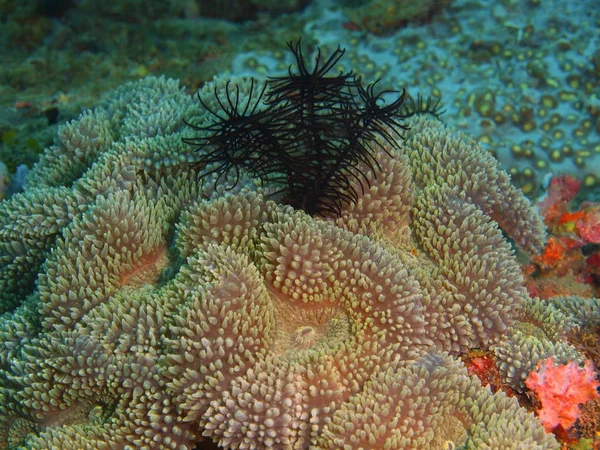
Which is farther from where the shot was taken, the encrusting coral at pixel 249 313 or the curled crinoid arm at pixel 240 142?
the curled crinoid arm at pixel 240 142

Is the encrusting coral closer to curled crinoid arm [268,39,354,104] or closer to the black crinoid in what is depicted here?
the black crinoid

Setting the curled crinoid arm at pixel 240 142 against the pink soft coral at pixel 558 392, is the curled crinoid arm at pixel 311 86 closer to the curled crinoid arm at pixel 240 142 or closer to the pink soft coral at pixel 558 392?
the curled crinoid arm at pixel 240 142

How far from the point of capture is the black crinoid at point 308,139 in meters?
2.68

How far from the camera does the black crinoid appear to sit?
2.68 metres

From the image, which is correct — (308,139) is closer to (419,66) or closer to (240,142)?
(240,142)

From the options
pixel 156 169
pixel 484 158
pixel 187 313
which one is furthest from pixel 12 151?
pixel 484 158

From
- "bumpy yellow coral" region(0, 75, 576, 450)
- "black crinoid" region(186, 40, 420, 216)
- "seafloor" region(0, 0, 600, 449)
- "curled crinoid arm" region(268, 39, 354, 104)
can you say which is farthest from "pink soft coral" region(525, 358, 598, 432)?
"curled crinoid arm" region(268, 39, 354, 104)

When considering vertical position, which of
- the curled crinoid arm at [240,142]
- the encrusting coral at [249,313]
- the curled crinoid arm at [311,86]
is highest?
the curled crinoid arm at [311,86]

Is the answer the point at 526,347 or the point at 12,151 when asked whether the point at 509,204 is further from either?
the point at 12,151

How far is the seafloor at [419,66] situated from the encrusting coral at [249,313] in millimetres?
1861

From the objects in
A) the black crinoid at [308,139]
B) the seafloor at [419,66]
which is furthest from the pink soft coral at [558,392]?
the seafloor at [419,66]

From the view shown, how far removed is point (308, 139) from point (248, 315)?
3.49ft

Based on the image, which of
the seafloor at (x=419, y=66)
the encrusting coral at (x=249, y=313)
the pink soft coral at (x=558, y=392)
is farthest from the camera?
the seafloor at (x=419, y=66)

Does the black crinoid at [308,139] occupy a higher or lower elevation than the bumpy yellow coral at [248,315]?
higher
